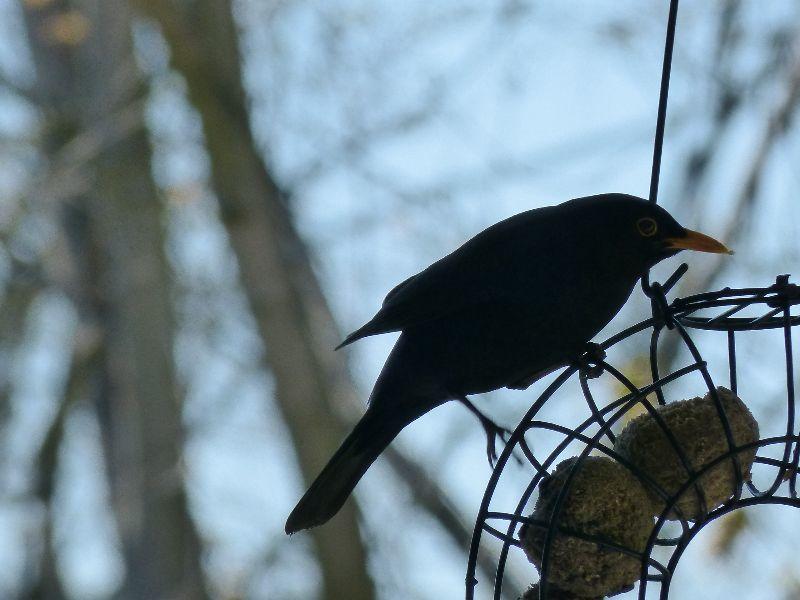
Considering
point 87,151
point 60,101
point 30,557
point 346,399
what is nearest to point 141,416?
point 346,399

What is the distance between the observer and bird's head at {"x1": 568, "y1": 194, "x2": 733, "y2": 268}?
282 centimetres

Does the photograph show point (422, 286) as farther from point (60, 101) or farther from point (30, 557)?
point (30, 557)

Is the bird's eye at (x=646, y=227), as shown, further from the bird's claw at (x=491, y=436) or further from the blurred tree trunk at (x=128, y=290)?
the blurred tree trunk at (x=128, y=290)

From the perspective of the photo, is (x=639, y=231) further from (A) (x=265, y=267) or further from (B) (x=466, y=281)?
(A) (x=265, y=267)

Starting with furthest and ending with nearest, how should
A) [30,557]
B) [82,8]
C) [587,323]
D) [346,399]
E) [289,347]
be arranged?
[30,557] → [82,8] → [346,399] → [289,347] → [587,323]

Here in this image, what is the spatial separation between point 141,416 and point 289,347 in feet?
3.34

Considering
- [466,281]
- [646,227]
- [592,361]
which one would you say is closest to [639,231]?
[646,227]

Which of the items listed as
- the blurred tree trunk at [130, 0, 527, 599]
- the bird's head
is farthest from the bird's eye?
the blurred tree trunk at [130, 0, 527, 599]

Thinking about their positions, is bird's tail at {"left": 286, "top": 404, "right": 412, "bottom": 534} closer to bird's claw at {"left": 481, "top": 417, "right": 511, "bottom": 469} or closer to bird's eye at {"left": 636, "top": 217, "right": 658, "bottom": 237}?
bird's claw at {"left": 481, "top": 417, "right": 511, "bottom": 469}

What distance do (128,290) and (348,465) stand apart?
9.11 feet

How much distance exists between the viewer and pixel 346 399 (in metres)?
5.24

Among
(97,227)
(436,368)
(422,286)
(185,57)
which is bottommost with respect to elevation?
(436,368)

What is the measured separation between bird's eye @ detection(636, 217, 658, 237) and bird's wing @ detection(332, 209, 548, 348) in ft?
0.97

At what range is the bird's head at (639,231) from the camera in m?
2.82
